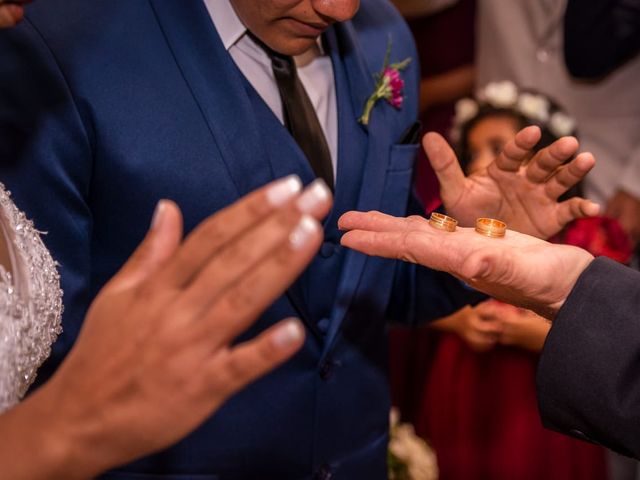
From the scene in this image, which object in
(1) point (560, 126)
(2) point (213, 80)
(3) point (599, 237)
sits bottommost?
(3) point (599, 237)

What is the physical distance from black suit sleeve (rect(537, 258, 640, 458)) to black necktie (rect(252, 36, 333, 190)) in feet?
1.78

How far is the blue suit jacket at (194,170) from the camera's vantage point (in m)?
1.20

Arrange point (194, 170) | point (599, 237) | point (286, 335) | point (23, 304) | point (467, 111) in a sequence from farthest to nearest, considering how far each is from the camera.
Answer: point (467, 111) < point (599, 237) < point (194, 170) < point (23, 304) < point (286, 335)

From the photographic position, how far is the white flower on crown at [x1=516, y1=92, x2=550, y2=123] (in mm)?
2613

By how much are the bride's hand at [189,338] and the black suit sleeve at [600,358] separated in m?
0.57

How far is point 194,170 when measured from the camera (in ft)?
4.29

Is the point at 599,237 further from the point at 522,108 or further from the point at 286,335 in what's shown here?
the point at 286,335

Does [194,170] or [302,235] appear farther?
[194,170]

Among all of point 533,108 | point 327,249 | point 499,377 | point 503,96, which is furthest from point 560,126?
point 327,249

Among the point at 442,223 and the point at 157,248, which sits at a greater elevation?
the point at 157,248

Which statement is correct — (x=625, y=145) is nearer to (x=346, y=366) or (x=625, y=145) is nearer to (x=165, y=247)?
(x=346, y=366)

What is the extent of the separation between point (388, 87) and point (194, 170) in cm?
51

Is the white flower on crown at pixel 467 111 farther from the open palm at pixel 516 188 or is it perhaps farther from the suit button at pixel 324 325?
the suit button at pixel 324 325

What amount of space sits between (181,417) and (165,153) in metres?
0.63
